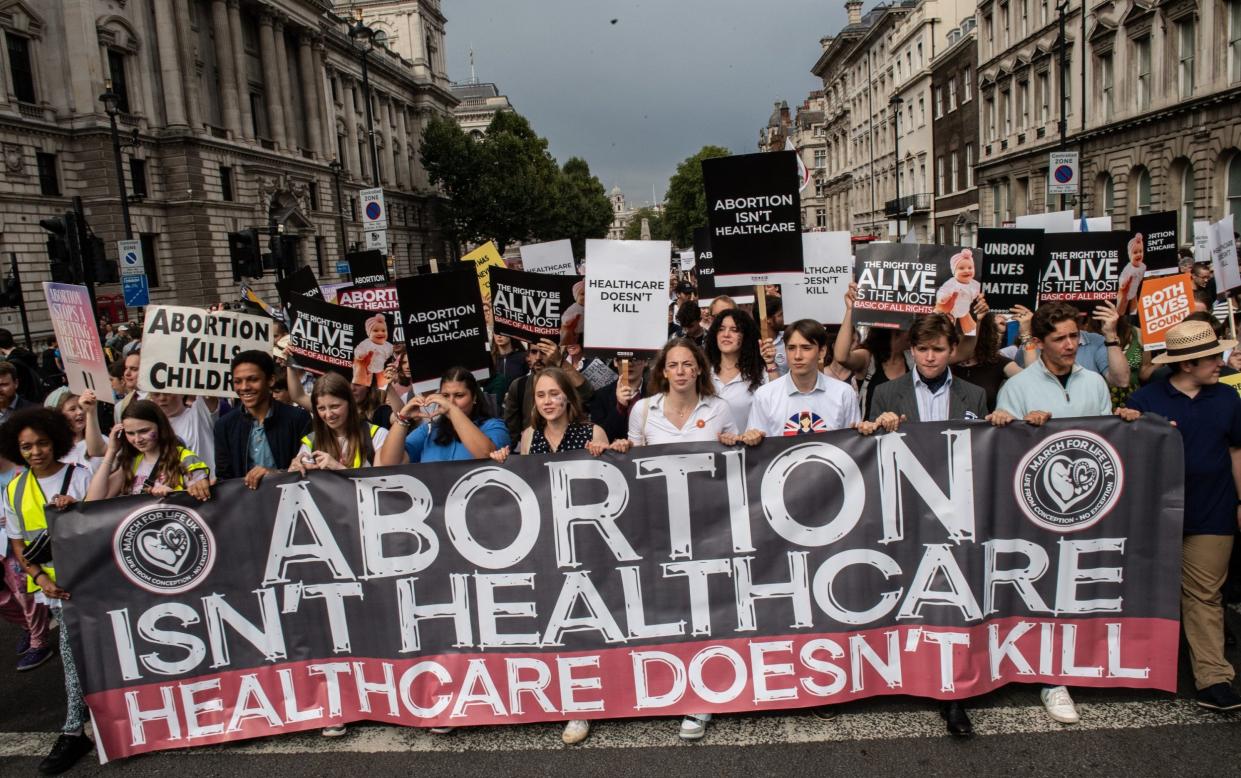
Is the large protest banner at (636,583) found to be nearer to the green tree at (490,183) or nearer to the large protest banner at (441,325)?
the large protest banner at (441,325)

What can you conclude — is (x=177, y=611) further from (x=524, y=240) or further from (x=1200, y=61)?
(x=524, y=240)

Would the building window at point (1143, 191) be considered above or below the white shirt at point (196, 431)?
above

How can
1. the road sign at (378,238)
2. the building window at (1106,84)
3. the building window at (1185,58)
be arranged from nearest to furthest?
the road sign at (378,238), the building window at (1185,58), the building window at (1106,84)

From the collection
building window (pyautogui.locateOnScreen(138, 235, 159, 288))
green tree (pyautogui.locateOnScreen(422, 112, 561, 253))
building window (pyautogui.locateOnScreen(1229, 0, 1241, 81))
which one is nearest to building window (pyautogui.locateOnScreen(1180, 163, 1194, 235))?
building window (pyautogui.locateOnScreen(1229, 0, 1241, 81))

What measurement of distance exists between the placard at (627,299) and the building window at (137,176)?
40.3 m

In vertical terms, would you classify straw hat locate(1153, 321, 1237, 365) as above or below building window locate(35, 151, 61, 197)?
below

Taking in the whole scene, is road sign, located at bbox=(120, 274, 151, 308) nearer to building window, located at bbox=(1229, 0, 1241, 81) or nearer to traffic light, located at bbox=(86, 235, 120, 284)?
traffic light, located at bbox=(86, 235, 120, 284)

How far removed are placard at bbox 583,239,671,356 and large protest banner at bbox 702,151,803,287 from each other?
0.47 m

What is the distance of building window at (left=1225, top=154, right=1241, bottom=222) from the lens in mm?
24312

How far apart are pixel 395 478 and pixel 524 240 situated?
2991 inches

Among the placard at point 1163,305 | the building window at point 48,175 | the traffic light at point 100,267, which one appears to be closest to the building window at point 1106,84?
the placard at point 1163,305

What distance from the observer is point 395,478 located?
14.5ft

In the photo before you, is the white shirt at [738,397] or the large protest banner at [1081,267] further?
the large protest banner at [1081,267]

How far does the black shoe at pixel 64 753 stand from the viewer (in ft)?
14.1
